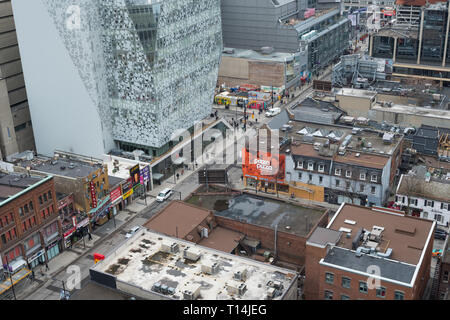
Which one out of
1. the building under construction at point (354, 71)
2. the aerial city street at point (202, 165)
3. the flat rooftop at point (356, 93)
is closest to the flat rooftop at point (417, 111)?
the aerial city street at point (202, 165)

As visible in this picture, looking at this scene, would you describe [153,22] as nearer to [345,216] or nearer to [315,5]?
[345,216]

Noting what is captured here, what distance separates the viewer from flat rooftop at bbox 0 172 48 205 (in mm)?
78475

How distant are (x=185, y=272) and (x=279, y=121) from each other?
55359 millimetres

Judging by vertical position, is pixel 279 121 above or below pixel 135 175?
above

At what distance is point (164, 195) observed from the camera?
102375 mm

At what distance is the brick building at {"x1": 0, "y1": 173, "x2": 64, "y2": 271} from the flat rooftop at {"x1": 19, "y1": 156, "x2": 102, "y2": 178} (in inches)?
261

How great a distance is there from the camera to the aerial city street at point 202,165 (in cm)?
6519

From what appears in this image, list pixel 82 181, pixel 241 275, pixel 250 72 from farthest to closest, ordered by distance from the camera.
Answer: pixel 250 72, pixel 82 181, pixel 241 275

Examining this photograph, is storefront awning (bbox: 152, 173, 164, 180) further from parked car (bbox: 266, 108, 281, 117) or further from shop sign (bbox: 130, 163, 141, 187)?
parked car (bbox: 266, 108, 281, 117)

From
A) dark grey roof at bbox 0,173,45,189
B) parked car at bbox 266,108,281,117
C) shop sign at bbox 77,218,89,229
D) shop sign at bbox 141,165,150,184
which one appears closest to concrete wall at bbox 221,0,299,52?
parked car at bbox 266,108,281,117

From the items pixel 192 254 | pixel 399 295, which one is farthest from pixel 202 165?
pixel 399 295

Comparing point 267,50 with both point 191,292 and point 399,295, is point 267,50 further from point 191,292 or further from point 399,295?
point 399,295

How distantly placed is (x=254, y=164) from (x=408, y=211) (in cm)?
2916

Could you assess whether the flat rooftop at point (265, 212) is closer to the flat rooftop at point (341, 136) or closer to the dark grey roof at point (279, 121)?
the flat rooftop at point (341, 136)
